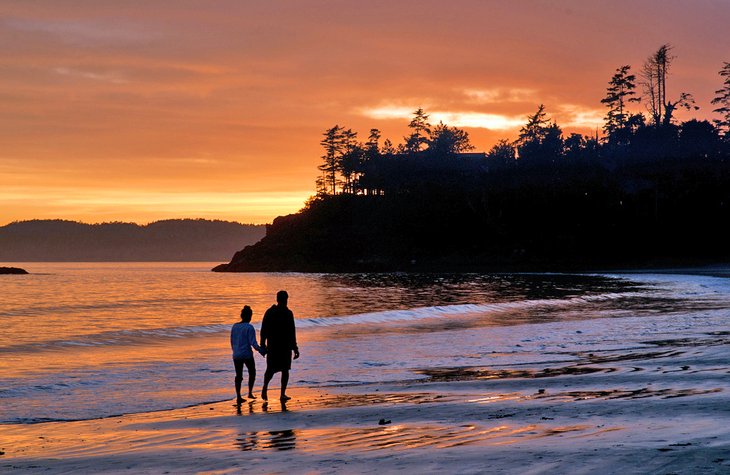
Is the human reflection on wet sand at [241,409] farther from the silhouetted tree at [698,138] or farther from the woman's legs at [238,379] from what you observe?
the silhouetted tree at [698,138]

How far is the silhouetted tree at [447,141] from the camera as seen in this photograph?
175m

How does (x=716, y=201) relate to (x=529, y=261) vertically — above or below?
above

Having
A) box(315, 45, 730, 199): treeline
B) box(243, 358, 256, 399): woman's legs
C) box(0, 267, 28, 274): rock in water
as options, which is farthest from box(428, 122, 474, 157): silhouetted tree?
box(243, 358, 256, 399): woman's legs

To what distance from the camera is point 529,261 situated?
129625 mm

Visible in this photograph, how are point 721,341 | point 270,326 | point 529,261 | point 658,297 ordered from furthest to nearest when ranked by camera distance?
point 529,261 → point 658,297 → point 721,341 → point 270,326

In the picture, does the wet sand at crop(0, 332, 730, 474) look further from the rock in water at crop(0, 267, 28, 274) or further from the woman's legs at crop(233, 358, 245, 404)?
the rock in water at crop(0, 267, 28, 274)

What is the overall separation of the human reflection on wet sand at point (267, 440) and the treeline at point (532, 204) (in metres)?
115

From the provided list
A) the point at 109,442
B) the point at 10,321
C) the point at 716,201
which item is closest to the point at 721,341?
the point at 109,442

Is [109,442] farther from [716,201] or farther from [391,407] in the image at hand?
[716,201]

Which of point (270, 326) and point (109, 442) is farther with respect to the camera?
point (270, 326)

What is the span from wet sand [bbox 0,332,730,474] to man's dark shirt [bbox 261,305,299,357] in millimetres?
1112

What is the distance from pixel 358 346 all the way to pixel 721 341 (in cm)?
1153

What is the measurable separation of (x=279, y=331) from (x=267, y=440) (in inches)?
191

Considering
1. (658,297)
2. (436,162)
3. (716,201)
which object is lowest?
(658,297)
